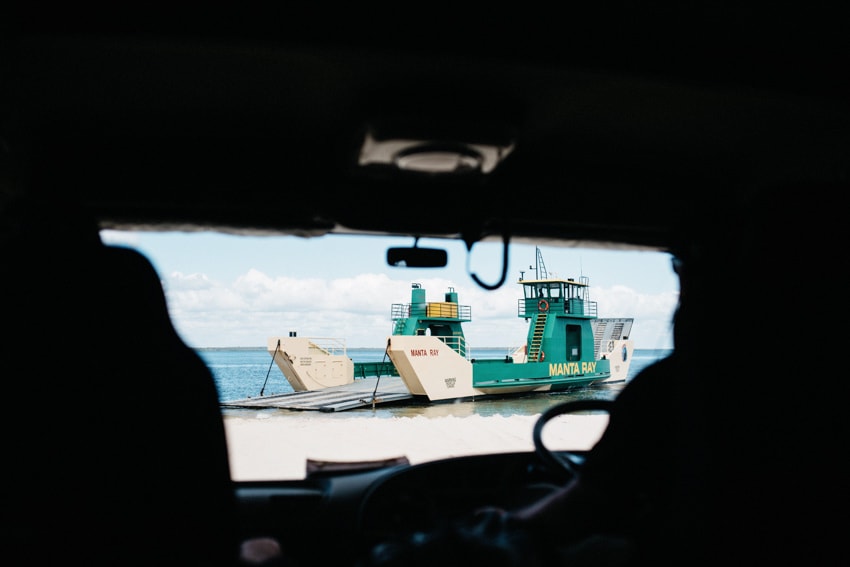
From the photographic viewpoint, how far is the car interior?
96 cm

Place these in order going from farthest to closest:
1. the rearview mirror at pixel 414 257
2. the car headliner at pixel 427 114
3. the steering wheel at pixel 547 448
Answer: the rearview mirror at pixel 414 257 < the steering wheel at pixel 547 448 < the car headliner at pixel 427 114

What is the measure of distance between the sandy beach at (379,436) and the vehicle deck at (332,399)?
0.95 m

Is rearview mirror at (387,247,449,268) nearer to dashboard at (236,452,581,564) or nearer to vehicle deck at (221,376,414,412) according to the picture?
dashboard at (236,452,581,564)

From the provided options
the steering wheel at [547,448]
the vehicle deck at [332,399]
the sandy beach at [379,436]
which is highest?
the steering wheel at [547,448]

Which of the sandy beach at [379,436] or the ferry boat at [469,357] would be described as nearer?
the sandy beach at [379,436]

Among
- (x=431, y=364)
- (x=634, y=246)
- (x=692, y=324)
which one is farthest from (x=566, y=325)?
(x=692, y=324)

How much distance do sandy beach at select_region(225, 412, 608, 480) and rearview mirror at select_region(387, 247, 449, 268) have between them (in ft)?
14.7

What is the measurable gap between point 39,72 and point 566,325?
76.0ft

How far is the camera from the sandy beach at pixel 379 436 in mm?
7991

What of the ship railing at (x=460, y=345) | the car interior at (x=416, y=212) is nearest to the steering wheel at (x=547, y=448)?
the car interior at (x=416, y=212)

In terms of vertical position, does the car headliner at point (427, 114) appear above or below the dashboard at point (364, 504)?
above

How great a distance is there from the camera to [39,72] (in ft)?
5.11

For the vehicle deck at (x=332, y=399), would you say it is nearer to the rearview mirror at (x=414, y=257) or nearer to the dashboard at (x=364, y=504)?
the dashboard at (x=364, y=504)

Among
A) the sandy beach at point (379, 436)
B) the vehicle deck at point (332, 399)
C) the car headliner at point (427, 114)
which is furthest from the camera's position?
the vehicle deck at point (332, 399)
